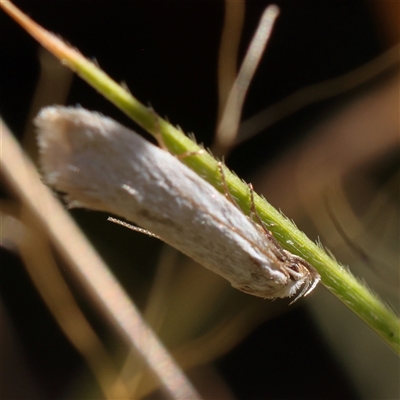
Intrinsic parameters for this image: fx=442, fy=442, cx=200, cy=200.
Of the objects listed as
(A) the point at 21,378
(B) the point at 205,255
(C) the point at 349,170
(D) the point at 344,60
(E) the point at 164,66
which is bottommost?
(A) the point at 21,378

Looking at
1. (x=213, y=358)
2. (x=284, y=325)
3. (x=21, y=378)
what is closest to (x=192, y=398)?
(x=213, y=358)

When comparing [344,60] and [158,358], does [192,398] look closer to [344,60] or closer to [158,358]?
[158,358]

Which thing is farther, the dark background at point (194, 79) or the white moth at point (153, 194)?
the dark background at point (194, 79)

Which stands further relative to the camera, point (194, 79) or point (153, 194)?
point (194, 79)

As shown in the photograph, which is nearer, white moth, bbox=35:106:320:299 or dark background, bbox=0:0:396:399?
white moth, bbox=35:106:320:299
